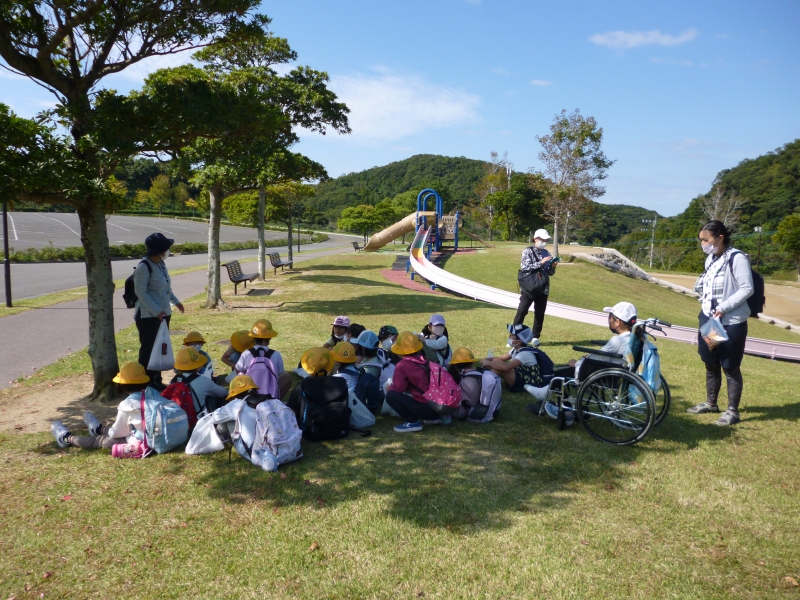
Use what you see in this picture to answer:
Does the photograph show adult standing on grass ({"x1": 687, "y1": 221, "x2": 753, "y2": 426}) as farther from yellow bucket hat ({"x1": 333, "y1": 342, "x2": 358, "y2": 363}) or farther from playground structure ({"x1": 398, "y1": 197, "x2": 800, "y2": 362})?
playground structure ({"x1": 398, "y1": 197, "x2": 800, "y2": 362})

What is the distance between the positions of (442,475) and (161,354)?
3246 millimetres

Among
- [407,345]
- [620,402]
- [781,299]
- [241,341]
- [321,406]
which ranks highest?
[407,345]

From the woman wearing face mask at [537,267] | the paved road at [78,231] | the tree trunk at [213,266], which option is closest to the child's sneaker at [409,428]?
the woman wearing face mask at [537,267]

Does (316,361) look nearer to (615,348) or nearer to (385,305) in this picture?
(615,348)

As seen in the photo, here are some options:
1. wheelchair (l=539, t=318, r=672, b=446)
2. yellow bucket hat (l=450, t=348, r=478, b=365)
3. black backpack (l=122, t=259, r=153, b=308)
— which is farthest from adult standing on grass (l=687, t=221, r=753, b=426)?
black backpack (l=122, t=259, r=153, b=308)

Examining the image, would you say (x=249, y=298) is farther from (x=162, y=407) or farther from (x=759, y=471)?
(x=759, y=471)

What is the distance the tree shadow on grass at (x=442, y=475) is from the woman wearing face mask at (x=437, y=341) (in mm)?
1195

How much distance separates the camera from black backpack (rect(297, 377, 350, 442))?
4.66 m

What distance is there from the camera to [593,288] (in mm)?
22047

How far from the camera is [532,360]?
608 centimetres

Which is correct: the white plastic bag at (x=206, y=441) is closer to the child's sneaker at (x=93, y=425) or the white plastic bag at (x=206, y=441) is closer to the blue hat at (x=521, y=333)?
the child's sneaker at (x=93, y=425)

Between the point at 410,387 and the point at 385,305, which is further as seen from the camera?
the point at 385,305

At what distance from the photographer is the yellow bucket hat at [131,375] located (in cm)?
452

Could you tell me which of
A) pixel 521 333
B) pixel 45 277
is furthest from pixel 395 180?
pixel 521 333
